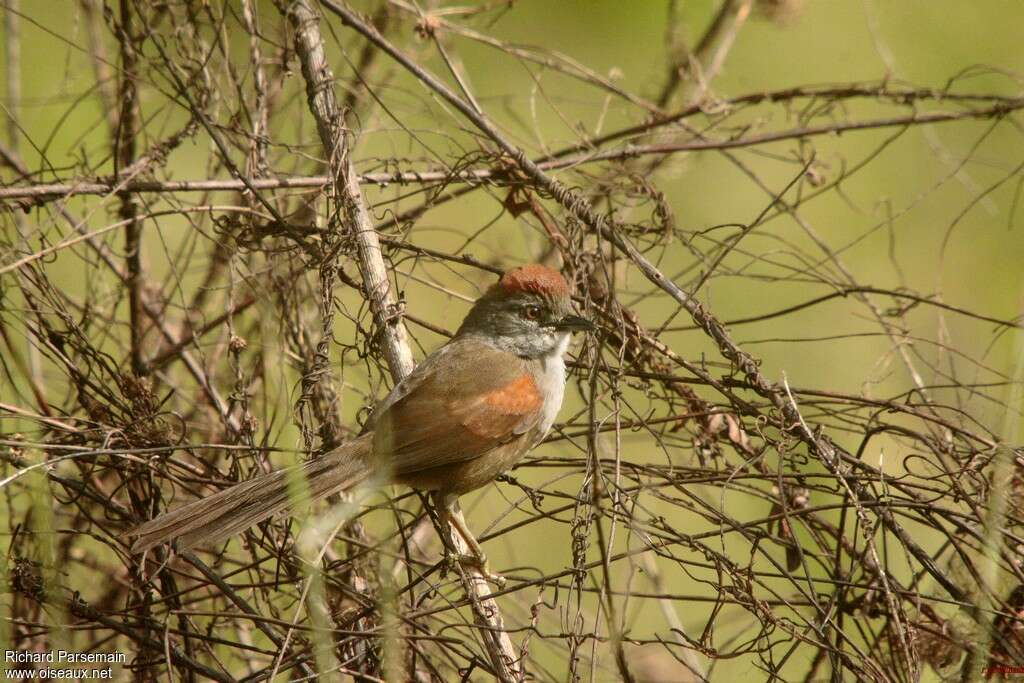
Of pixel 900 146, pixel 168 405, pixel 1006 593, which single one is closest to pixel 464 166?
pixel 168 405

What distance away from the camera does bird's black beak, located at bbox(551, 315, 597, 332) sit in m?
4.06

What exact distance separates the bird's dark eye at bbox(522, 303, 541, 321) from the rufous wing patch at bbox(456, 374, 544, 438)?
287 mm

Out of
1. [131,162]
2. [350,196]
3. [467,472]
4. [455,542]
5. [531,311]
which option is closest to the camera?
[350,196]

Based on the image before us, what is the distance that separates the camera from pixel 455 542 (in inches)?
159

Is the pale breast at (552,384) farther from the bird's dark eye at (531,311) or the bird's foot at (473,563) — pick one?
the bird's foot at (473,563)

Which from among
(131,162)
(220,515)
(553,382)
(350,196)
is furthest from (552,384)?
(131,162)

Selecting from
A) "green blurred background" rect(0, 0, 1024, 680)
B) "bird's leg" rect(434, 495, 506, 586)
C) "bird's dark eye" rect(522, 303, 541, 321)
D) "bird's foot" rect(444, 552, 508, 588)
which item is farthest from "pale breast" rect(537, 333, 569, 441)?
"green blurred background" rect(0, 0, 1024, 680)

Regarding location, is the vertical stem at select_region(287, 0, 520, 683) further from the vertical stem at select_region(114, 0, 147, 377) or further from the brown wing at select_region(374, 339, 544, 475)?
the vertical stem at select_region(114, 0, 147, 377)

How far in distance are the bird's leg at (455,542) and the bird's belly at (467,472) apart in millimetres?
55

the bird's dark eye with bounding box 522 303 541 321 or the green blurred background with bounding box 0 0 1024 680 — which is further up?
the green blurred background with bounding box 0 0 1024 680

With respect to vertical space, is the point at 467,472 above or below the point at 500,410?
below

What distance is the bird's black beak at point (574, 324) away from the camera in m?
4.06

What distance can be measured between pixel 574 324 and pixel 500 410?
1.47 feet

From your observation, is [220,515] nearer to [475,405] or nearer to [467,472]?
[467,472]
